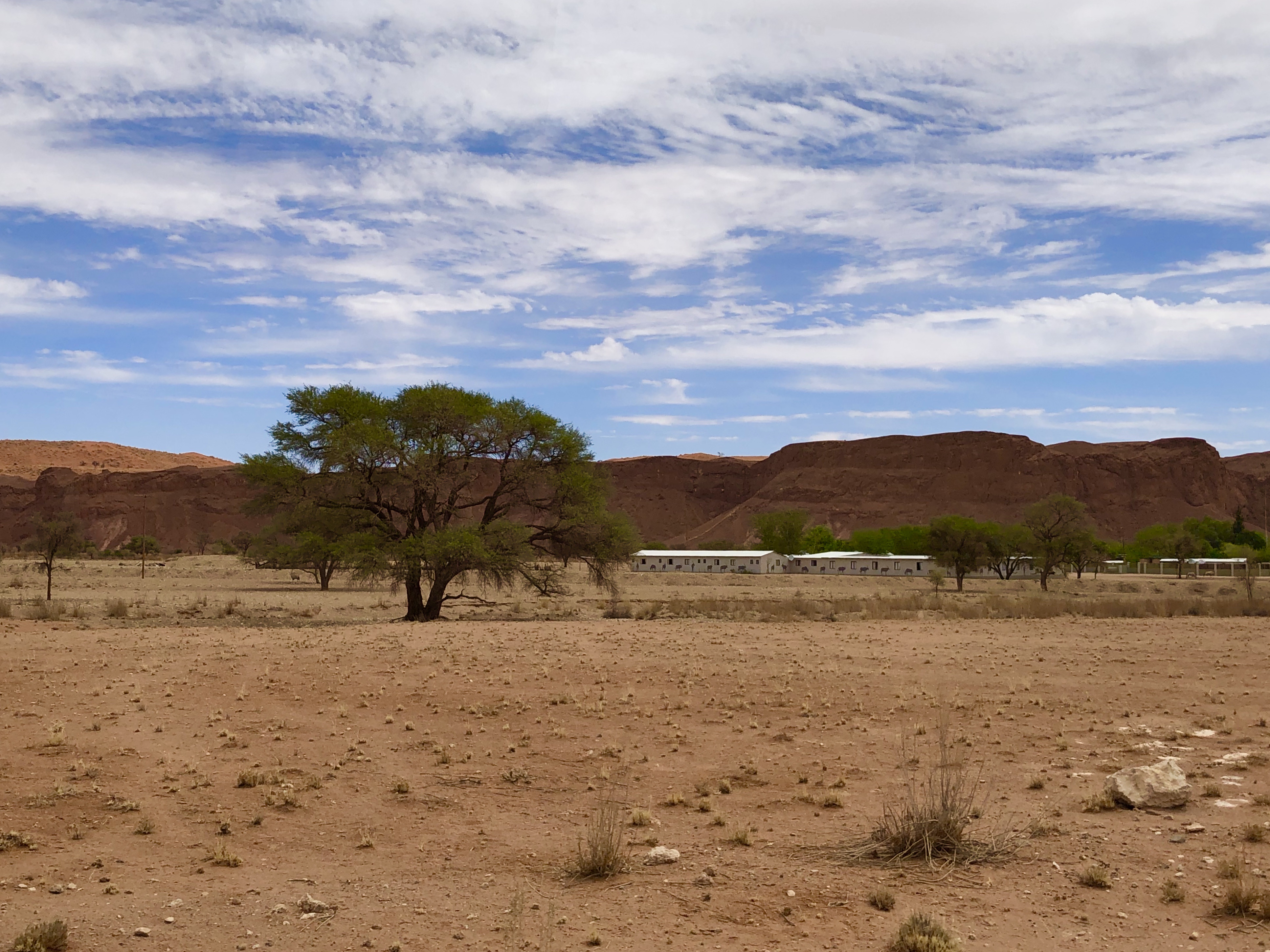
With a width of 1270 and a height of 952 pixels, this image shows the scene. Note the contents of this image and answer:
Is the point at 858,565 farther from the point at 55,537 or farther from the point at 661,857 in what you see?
the point at 661,857

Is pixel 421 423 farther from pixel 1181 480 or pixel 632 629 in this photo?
pixel 1181 480

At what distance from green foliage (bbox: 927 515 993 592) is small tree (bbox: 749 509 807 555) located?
55752 mm

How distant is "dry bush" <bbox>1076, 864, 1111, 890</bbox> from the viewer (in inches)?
287

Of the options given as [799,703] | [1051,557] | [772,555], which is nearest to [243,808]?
[799,703]

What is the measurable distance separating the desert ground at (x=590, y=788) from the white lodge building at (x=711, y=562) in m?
79.5

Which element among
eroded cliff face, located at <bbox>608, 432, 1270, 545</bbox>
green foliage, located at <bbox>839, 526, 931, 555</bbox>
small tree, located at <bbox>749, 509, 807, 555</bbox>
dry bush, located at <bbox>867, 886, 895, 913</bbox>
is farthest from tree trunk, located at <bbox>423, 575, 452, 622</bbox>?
eroded cliff face, located at <bbox>608, 432, 1270, 545</bbox>

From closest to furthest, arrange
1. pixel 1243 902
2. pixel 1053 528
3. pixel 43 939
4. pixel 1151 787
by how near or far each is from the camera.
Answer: pixel 43 939 → pixel 1243 902 → pixel 1151 787 → pixel 1053 528

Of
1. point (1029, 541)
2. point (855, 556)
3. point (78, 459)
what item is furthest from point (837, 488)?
point (78, 459)

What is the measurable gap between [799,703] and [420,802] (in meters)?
7.23

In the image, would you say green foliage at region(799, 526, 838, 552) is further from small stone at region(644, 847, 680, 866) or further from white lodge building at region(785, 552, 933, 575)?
small stone at region(644, 847, 680, 866)

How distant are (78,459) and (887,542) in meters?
144

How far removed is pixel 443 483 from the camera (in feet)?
104

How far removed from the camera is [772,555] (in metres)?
108

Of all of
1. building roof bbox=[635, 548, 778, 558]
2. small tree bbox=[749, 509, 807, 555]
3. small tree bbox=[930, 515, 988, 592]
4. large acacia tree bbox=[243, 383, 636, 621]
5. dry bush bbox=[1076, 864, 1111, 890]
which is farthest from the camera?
Answer: small tree bbox=[749, 509, 807, 555]
